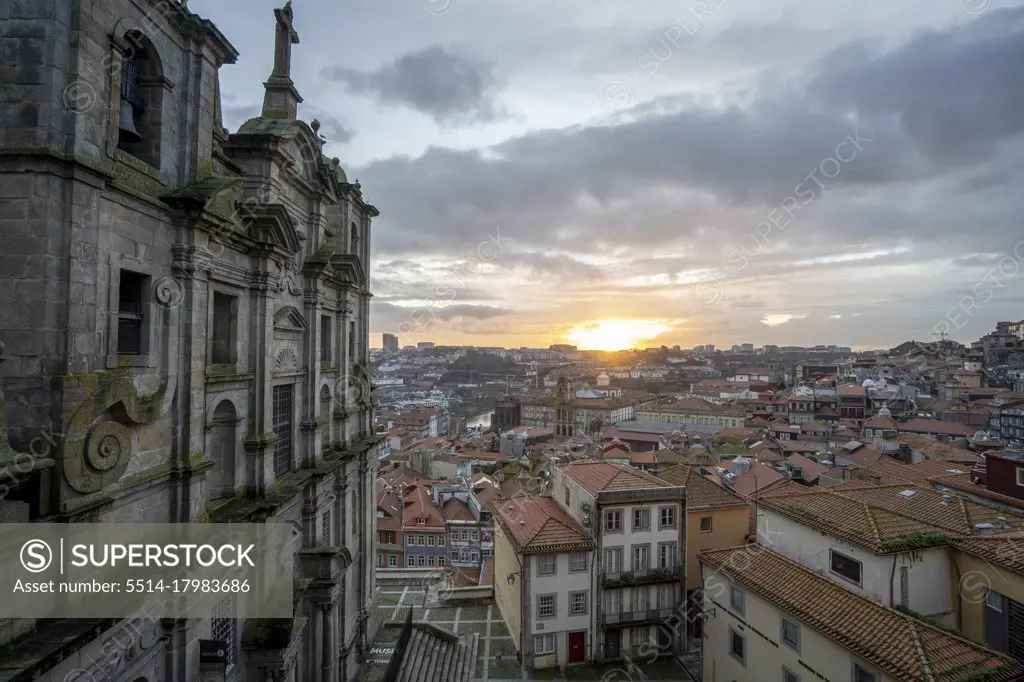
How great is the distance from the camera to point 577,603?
26.3 m

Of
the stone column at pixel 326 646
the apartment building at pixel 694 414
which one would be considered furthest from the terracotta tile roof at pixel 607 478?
the apartment building at pixel 694 414

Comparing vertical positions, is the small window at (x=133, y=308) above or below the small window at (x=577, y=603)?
above

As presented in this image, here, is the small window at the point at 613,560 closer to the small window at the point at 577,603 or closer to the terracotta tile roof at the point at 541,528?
the terracotta tile roof at the point at 541,528

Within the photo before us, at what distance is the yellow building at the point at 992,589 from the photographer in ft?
51.9

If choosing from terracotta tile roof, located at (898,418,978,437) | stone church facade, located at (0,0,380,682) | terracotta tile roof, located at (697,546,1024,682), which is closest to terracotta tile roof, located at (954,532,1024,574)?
terracotta tile roof, located at (697,546,1024,682)

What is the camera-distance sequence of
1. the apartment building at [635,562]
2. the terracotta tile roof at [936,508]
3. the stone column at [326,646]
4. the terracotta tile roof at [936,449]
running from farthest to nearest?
the terracotta tile roof at [936,449], the apartment building at [635,562], the terracotta tile roof at [936,508], the stone column at [326,646]

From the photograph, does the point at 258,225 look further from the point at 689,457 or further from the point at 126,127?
the point at 689,457

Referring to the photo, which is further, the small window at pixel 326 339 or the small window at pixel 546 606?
the small window at pixel 546 606

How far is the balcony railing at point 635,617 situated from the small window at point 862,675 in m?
11.9

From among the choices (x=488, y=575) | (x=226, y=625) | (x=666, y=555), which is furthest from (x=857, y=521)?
(x=488, y=575)

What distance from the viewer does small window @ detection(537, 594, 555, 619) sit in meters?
25.7

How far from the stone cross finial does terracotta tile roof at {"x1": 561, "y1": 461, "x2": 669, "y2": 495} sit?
21.4 metres

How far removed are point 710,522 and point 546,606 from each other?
33.4 feet

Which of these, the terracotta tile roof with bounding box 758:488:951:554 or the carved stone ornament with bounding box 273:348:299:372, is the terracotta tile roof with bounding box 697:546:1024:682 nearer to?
the terracotta tile roof with bounding box 758:488:951:554
